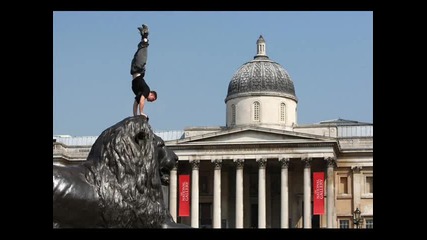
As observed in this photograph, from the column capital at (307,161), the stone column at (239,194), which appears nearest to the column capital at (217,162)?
the stone column at (239,194)

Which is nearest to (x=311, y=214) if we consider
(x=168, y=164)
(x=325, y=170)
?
(x=325, y=170)

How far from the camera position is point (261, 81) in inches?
3359

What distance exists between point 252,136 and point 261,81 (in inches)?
216

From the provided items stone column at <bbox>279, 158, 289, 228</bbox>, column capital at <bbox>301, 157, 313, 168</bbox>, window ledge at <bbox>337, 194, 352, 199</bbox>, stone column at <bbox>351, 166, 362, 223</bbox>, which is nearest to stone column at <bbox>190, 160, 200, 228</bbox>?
stone column at <bbox>279, 158, 289, 228</bbox>

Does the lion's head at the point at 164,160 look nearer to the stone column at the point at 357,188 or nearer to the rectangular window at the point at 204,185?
the stone column at the point at 357,188

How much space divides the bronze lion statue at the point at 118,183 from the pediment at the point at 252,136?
69.0 m

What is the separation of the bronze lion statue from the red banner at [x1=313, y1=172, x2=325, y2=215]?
62787 mm

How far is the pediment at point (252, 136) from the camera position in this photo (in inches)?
3182

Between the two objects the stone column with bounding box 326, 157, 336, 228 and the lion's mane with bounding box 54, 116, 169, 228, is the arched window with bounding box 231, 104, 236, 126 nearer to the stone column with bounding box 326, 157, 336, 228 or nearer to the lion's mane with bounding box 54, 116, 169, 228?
the stone column with bounding box 326, 157, 336, 228

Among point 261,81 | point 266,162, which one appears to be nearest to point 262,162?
point 266,162
